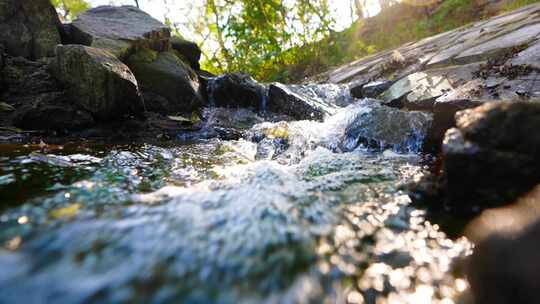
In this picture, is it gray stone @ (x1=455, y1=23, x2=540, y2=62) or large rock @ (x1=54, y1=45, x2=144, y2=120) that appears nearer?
large rock @ (x1=54, y1=45, x2=144, y2=120)

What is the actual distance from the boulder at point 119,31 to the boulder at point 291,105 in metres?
3.31

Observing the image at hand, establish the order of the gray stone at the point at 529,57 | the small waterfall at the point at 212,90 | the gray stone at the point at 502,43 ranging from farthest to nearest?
the small waterfall at the point at 212,90, the gray stone at the point at 502,43, the gray stone at the point at 529,57

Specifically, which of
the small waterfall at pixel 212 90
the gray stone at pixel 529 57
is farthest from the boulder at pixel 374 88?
the small waterfall at pixel 212 90

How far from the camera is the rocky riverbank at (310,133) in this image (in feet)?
5.86

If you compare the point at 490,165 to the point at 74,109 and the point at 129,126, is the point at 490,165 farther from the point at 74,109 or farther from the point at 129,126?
the point at 74,109

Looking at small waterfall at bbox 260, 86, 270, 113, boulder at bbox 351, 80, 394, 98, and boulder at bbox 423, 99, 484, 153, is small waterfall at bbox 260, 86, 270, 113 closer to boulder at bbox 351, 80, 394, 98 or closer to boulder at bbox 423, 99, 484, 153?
boulder at bbox 351, 80, 394, 98

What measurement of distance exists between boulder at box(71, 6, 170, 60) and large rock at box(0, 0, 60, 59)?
19.6 inches

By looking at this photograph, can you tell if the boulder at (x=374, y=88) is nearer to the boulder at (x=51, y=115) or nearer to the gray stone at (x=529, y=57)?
the gray stone at (x=529, y=57)

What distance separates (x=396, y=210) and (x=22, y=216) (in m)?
2.61

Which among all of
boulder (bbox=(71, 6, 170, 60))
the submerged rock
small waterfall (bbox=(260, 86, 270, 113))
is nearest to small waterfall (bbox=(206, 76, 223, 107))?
small waterfall (bbox=(260, 86, 270, 113))

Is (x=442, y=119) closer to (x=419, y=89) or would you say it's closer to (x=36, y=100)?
(x=419, y=89)

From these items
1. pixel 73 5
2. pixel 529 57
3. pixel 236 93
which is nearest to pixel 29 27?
pixel 236 93

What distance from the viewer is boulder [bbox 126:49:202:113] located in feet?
23.3

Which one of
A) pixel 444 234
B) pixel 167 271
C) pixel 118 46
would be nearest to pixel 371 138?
pixel 444 234
